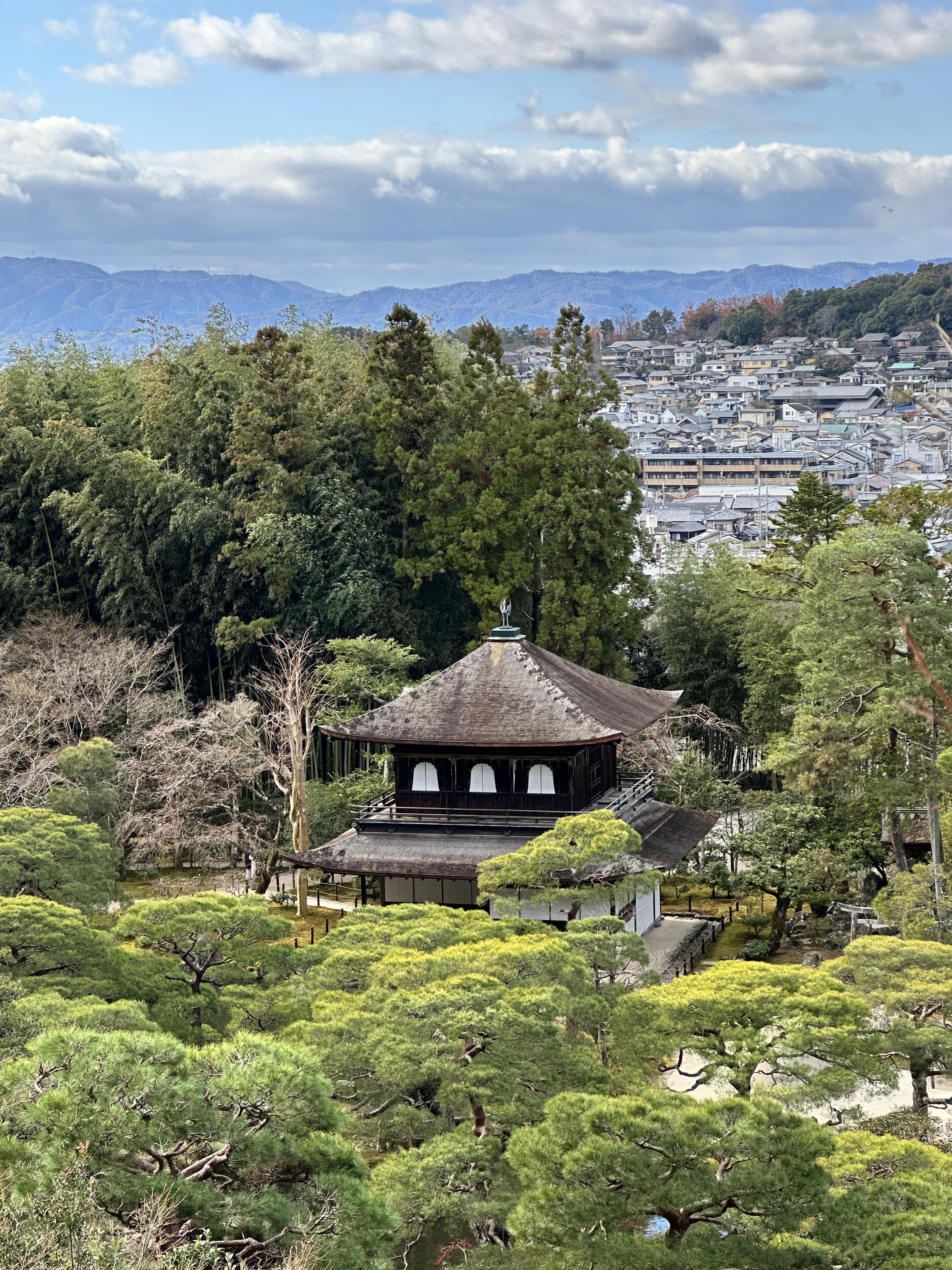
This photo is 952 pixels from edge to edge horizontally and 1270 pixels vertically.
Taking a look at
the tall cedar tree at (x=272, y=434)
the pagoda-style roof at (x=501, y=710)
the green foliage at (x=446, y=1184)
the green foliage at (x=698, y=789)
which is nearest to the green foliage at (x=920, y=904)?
the pagoda-style roof at (x=501, y=710)

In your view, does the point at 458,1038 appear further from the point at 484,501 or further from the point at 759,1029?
the point at 484,501

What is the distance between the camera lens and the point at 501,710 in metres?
22.9

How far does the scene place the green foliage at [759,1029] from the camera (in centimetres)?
1252

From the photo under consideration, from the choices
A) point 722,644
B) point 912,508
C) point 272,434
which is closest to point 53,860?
point 272,434

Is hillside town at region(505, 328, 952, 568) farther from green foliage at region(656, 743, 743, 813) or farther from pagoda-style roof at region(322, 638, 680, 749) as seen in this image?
pagoda-style roof at region(322, 638, 680, 749)

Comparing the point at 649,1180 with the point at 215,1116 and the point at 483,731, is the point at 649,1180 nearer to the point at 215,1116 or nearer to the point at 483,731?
the point at 215,1116

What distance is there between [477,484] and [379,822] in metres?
11.4

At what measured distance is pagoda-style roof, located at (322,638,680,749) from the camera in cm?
2230

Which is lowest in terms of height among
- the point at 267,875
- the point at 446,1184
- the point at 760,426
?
the point at 267,875

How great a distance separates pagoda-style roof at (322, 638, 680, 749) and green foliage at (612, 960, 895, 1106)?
8778 millimetres

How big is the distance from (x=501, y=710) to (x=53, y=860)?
815 cm

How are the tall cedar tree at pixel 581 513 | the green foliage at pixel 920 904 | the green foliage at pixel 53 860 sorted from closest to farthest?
the green foliage at pixel 53 860, the green foliage at pixel 920 904, the tall cedar tree at pixel 581 513

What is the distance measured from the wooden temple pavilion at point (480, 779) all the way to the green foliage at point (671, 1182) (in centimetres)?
1113

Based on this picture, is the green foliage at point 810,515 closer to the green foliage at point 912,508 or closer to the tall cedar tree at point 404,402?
the green foliage at point 912,508
